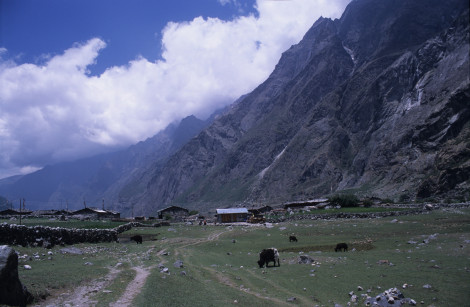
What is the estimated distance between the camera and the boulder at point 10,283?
11.6 m

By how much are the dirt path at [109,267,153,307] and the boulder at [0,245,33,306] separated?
3123 millimetres

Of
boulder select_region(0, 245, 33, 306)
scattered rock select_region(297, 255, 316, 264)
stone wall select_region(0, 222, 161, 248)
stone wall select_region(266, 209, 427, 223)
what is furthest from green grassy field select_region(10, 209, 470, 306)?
stone wall select_region(266, 209, 427, 223)

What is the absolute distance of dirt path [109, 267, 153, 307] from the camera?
44.7 ft

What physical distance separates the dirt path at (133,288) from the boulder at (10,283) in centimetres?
312

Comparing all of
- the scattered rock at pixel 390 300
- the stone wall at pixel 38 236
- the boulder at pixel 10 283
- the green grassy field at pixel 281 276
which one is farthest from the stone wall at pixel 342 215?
the boulder at pixel 10 283

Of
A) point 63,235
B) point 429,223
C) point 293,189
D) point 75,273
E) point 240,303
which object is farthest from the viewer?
point 293,189

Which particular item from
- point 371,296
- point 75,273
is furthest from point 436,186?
point 75,273

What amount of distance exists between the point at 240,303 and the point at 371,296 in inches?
253

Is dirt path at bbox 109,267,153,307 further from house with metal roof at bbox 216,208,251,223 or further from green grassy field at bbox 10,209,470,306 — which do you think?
house with metal roof at bbox 216,208,251,223

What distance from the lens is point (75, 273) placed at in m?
17.6

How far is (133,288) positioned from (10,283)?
556cm

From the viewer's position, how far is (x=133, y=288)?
1609cm

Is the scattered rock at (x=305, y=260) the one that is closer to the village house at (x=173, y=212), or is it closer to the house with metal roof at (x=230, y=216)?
the house with metal roof at (x=230, y=216)

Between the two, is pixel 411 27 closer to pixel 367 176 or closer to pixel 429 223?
pixel 367 176
